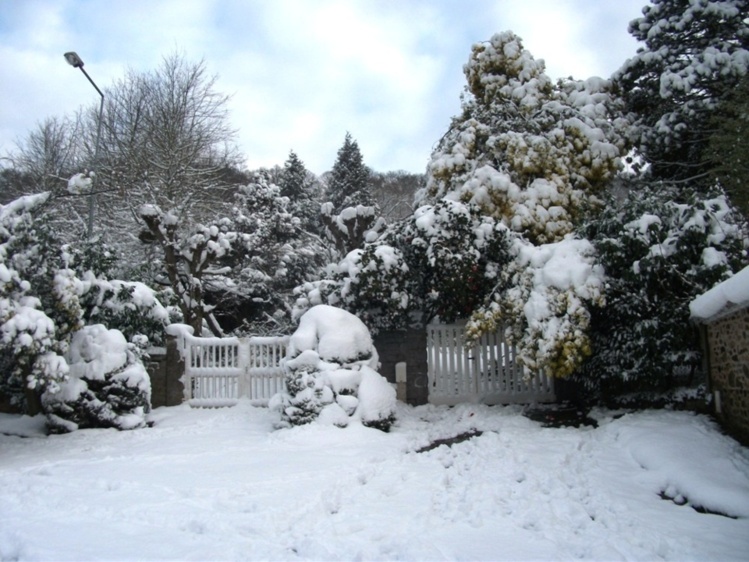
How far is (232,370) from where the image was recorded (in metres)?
10.0

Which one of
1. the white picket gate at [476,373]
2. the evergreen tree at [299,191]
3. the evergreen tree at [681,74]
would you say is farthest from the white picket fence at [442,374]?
the evergreen tree at [299,191]

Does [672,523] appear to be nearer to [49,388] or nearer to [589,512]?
[589,512]

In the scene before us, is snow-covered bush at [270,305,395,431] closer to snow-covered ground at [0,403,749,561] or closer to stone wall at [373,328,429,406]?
snow-covered ground at [0,403,749,561]

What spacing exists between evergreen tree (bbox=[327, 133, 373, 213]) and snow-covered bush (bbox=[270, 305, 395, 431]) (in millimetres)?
19267

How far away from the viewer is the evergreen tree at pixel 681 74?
11125 millimetres

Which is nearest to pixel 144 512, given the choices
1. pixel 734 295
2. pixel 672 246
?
pixel 734 295

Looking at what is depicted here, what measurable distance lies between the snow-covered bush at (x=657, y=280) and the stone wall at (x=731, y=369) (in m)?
0.69

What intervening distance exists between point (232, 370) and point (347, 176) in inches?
749

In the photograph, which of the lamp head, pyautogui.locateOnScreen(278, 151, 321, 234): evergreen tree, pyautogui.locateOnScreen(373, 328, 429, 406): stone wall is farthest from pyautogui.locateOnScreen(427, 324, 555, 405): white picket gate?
pyautogui.locateOnScreen(278, 151, 321, 234): evergreen tree

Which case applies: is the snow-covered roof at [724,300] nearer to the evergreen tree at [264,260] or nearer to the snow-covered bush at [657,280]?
the snow-covered bush at [657,280]

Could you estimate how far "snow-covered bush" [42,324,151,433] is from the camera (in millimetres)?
7855

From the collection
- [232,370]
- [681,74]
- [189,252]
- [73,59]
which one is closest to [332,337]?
[232,370]

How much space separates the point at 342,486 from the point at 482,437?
2.59 metres

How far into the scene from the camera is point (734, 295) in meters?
5.30
